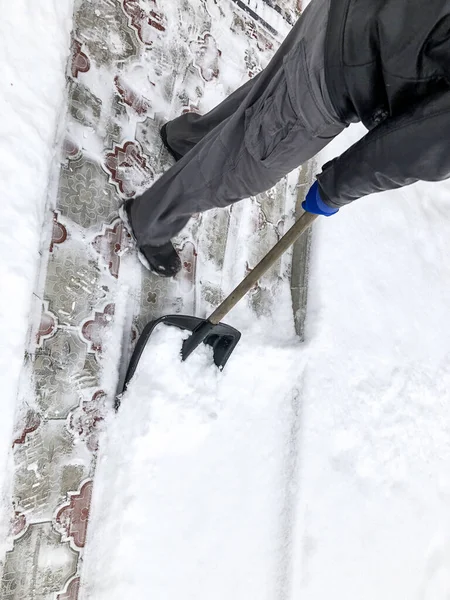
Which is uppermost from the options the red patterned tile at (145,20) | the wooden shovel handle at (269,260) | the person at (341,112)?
the red patterned tile at (145,20)

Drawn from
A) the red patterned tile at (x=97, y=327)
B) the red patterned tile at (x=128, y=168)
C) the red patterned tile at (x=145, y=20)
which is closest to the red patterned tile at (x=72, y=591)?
the red patterned tile at (x=97, y=327)

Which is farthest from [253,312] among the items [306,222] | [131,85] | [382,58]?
[382,58]

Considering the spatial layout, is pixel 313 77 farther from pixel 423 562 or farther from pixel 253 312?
pixel 423 562

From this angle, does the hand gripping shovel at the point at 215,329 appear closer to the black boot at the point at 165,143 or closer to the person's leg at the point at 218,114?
the person's leg at the point at 218,114

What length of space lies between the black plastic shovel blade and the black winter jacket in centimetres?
50

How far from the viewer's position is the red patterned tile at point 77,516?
1.03 m

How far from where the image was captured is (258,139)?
87 centimetres

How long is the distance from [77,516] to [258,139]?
0.83m

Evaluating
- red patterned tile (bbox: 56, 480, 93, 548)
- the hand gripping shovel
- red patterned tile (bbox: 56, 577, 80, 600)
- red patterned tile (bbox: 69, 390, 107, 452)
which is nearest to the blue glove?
the hand gripping shovel

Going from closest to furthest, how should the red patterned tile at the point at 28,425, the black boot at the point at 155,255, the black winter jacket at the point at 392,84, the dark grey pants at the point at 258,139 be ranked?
the black winter jacket at the point at 392,84
the dark grey pants at the point at 258,139
the red patterned tile at the point at 28,425
the black boot at the point at 155,255

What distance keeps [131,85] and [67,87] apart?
20 centimetres

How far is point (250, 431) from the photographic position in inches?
51.7

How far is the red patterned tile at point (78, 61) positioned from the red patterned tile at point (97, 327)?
56 centimetres

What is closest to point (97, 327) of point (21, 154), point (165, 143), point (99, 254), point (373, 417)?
point (99, 254)
